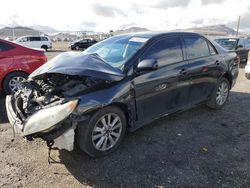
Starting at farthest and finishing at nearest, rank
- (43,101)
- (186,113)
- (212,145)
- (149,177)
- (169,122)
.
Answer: (186,113) → (169,122) → (212,145) → (43,101) → (149,177)

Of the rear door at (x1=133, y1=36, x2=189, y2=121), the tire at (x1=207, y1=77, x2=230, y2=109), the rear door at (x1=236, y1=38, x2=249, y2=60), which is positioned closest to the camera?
the rear door at (x1=133, y1=36, x2=189, y2=121)

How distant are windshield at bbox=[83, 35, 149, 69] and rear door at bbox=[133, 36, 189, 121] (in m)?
0.22

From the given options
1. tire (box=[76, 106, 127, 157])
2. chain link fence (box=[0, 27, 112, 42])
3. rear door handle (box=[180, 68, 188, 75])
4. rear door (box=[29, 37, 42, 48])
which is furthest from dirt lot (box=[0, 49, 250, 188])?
chain link fence (box=[0, 27, 112, 42])

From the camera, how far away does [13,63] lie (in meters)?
6.53

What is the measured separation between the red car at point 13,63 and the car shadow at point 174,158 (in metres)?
3.68

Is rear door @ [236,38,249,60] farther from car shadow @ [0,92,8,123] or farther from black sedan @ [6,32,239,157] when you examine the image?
car shadow @ [0,92,8,123]

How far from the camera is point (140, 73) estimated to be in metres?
3.83

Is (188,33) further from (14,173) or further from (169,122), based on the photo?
(14,173)

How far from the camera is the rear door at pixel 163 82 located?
153 inches

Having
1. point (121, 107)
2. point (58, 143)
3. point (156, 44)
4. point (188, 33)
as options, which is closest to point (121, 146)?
point (121, 107)

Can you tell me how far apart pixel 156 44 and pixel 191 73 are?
0.93 m

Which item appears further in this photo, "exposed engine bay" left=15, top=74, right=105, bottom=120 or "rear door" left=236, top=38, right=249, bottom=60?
"rear door" left=236, top=38, right=249, bottom=60

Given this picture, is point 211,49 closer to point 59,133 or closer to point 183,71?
point 183,71

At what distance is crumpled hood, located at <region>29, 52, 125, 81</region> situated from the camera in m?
3.44
